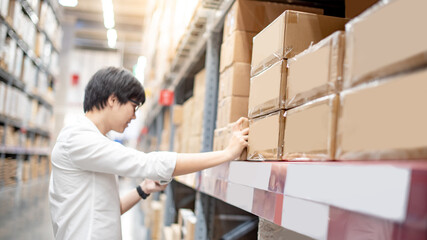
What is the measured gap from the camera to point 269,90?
1.40 m

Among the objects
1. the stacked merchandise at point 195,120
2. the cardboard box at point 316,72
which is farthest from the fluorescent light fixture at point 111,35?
the cardboard box at point 316,72

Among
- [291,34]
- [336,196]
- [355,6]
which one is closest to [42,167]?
[355,6]

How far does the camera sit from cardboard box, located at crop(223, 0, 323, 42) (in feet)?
6.34

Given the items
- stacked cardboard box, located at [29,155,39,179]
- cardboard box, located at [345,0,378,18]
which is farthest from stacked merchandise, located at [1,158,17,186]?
cardboard box, located at [345,0,378,18]

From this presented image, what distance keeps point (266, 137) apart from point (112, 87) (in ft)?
2.63

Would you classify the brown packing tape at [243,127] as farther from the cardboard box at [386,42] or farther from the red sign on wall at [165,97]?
the red sign on wall at [165,97]

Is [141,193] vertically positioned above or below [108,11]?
below

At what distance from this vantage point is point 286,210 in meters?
1.05

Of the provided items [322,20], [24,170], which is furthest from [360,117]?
[24,170]

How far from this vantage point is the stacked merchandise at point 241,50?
6.27 feet

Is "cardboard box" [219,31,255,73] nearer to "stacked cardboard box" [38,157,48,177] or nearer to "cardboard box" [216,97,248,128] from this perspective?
"cardboard box" [216,97,248,128]

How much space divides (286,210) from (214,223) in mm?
1488

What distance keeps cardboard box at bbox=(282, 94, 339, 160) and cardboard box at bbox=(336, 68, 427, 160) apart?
51 millimetres

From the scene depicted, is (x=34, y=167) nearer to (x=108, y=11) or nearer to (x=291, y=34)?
(x=108, y=11)
